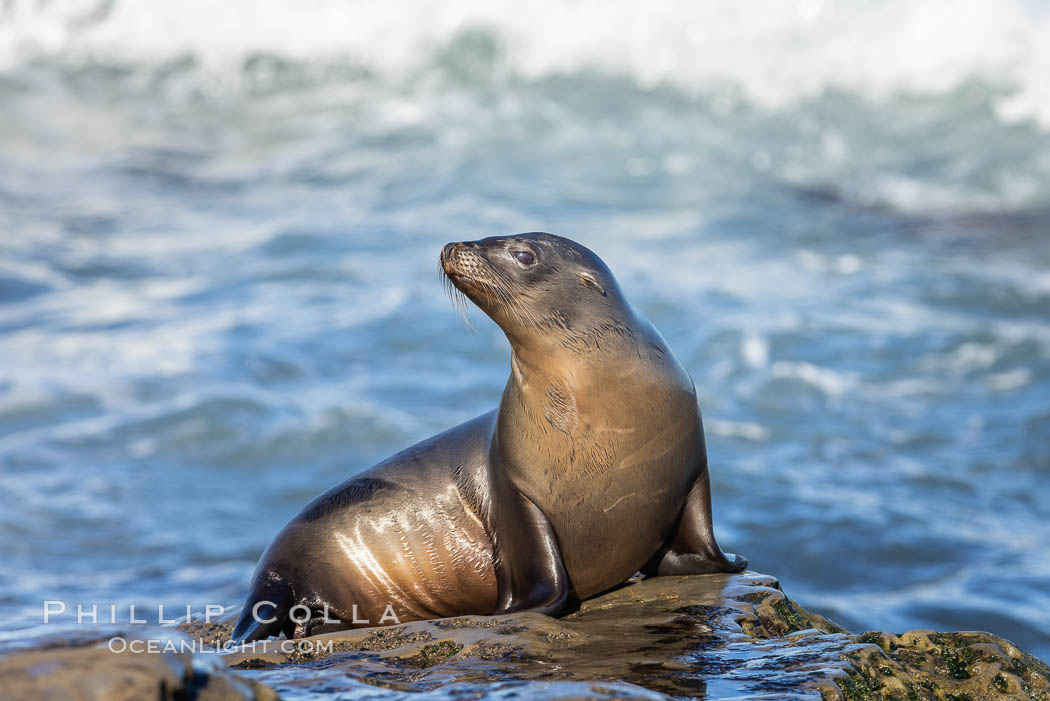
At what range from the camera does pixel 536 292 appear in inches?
161

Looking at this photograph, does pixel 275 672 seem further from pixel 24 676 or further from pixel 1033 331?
pixel 1033 331

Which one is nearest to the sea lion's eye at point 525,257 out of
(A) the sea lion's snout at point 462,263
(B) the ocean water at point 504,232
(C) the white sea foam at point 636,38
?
(A) the sea lion's snout at point 462,263

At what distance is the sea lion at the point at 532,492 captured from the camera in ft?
12.8

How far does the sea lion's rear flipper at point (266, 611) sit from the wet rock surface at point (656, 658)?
43 cm

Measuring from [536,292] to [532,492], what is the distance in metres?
0.68


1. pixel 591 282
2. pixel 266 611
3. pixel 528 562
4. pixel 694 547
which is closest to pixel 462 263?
pixel 591 282

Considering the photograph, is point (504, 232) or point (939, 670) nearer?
point (939, 670)

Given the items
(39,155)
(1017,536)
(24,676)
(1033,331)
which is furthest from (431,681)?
(39,155)

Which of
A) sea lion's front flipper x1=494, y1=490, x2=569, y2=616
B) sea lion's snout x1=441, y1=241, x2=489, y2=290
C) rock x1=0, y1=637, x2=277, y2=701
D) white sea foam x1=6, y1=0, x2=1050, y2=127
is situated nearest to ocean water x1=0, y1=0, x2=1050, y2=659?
white sea foam x1=6, y1=0, x2=1050, y2=127

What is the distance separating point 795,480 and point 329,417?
150 inches

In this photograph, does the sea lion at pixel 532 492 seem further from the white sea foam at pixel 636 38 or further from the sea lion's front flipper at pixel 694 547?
the white sea foam at pixel 636 38

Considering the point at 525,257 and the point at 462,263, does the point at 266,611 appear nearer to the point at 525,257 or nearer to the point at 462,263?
the point at 462,263

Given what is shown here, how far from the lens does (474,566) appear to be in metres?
4.16

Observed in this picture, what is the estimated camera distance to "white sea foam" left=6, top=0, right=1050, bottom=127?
2028cm
